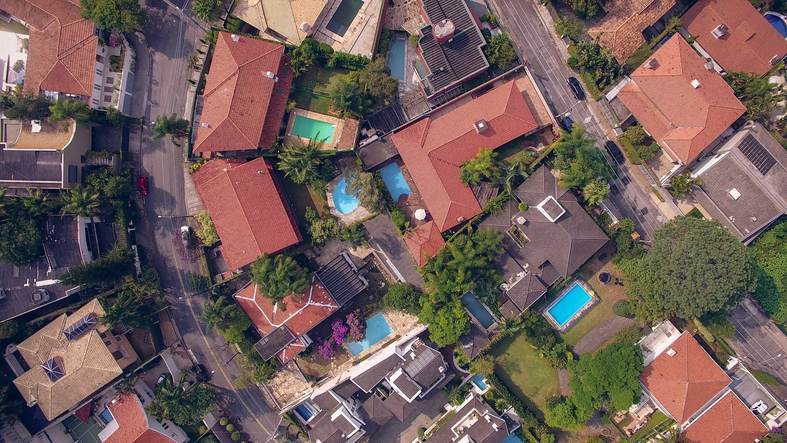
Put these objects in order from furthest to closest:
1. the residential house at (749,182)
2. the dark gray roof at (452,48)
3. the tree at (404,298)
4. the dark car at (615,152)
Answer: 1. the dark car at (615,152)
2. the tree at (404,298)
3. the dark gray roof at (452,48)
4. the residential house at (749,182)

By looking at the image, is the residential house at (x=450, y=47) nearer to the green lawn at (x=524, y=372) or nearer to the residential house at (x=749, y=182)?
the residential house at (x=749, y=182)

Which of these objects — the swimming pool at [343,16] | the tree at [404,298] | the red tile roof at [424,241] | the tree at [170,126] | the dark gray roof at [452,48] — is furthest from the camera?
the swimming pool at [343,16]

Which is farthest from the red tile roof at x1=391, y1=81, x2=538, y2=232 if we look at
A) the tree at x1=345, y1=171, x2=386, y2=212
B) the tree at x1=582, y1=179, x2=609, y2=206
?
the tree at x1=582, y1=179, x2=609, y2=206

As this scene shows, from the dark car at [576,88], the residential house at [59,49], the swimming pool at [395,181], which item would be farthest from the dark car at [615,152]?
the residential house at [59,49]

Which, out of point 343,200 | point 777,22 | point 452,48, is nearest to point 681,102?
point 777,22

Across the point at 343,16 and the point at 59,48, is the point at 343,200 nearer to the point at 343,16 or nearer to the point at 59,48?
the point at 343,16

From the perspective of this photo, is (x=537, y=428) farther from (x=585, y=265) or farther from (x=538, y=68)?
(x=538, y=68)

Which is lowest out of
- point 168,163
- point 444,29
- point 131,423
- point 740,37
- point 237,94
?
point 740,37

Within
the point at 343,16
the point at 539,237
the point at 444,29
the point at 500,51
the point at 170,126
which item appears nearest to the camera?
the point at 444,29
